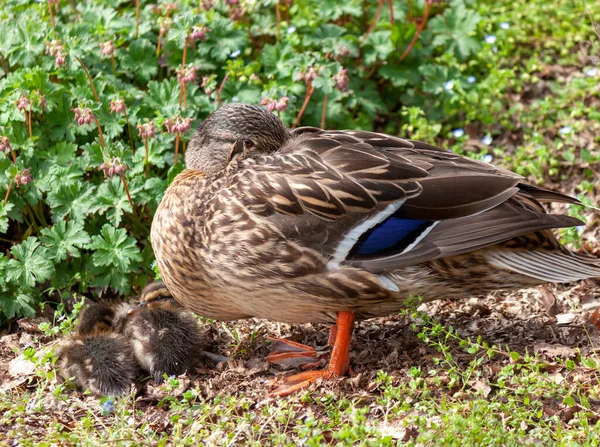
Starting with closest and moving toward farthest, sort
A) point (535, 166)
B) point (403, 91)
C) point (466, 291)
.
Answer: point (466, 291) < point (535, 166) < point (403, 91)

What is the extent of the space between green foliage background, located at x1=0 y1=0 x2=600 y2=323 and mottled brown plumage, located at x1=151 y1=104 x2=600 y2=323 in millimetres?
969

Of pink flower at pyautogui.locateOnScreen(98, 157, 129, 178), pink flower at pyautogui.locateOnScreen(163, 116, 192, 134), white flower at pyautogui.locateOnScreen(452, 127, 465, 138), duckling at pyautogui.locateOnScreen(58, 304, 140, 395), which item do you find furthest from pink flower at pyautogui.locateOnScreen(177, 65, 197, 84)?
white flower at pyautogui.locateOnScreen(452, 127, 465, 138)

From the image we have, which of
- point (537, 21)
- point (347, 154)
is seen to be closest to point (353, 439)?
point (347, 154)

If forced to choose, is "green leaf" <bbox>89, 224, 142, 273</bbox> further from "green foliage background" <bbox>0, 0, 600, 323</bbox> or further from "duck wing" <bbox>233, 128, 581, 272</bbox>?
"duck wing" <bbox>233, 128, 581, 272</bbox>

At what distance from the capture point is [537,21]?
7949 millimetres

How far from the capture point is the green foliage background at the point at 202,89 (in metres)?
5.68

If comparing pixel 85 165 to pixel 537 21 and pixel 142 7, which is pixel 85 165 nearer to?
pixel 142 7

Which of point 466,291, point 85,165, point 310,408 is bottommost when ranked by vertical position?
point 310,408

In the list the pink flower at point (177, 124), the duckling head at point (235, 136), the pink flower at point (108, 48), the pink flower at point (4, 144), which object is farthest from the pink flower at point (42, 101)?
the duckling head at point (235, 136)

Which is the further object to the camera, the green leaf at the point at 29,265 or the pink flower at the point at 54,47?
the pink flower at the point at 54,47

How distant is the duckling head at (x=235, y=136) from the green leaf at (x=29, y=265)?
115cm

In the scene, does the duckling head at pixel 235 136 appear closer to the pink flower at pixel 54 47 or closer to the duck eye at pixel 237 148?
the duck eye at pixel 237 148

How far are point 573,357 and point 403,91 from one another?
3.22m

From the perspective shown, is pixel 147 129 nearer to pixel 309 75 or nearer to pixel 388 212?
pixel 309 75
